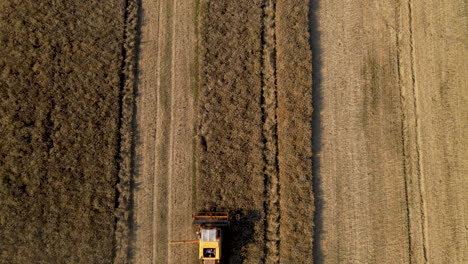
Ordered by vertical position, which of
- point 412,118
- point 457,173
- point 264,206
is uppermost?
point 412,118

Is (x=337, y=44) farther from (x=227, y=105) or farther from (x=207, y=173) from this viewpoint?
(x=207, y=173)

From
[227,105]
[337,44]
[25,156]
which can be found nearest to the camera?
[25,156]

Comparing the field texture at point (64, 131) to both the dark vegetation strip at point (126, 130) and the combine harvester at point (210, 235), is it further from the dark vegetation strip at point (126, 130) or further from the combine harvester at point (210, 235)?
the combine harvester at point (210, 235)

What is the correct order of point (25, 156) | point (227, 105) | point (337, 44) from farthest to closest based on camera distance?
point (337, 44), point (227, 105), point (25, 156)

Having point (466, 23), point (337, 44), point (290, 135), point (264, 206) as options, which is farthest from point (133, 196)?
point (466, 23)

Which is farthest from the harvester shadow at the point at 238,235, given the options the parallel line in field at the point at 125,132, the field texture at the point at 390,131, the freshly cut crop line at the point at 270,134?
the parallel line in field at the point at 125,132

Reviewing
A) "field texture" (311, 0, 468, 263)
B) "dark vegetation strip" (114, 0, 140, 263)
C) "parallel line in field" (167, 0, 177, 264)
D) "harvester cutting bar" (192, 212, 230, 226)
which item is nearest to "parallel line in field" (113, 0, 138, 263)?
"dark vegetation strip" (114, 0, 140, 263)

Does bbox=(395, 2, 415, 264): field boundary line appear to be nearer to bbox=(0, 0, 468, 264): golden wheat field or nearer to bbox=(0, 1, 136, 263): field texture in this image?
bbox=(0, 0, 468, 264): golden wheat field

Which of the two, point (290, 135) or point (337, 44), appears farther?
point (337, 44)
